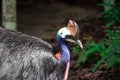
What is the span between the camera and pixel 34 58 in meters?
5.53

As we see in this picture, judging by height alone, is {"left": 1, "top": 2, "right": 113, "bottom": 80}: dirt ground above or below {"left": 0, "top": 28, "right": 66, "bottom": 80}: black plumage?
below

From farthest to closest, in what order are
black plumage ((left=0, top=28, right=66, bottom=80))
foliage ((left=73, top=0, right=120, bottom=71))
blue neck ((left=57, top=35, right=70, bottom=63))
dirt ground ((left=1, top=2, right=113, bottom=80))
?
1. dirt ground ((left=1, top=2, right=113, bottom=80))
2. foliage ((left=73, top=0, right=120, bottom=71))
3. blue neck ((left=57, top=35, right=70, bottom=63))
4. black plumage ((left=0, top=28, right=66, bottom=80))

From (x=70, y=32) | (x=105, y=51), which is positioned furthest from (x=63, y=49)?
(x=105, y=51)

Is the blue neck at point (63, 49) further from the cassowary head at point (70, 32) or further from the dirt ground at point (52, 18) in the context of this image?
the dirt ground at point (52, 18)

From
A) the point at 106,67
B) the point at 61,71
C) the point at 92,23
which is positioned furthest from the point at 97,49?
the point at 92,23

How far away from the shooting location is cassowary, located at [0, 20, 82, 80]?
5.49 m

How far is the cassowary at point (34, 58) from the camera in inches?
216

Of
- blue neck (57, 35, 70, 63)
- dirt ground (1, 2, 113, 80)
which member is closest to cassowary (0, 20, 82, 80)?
blue neck (57, 35, 70, 63)

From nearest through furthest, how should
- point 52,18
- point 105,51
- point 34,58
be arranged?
1. point 34,58
2. point 105,51
3. point 52,18

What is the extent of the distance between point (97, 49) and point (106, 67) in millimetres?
300

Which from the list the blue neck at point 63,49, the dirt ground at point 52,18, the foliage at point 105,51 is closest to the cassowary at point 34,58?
the blue neck at point 63,49

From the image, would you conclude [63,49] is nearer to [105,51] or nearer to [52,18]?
[105,51]

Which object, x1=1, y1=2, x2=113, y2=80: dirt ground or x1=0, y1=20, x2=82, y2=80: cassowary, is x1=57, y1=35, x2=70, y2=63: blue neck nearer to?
x1=0, y1=20, x2=82, y2=80: cassowary

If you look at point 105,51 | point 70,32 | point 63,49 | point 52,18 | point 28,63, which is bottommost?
point 52,18
